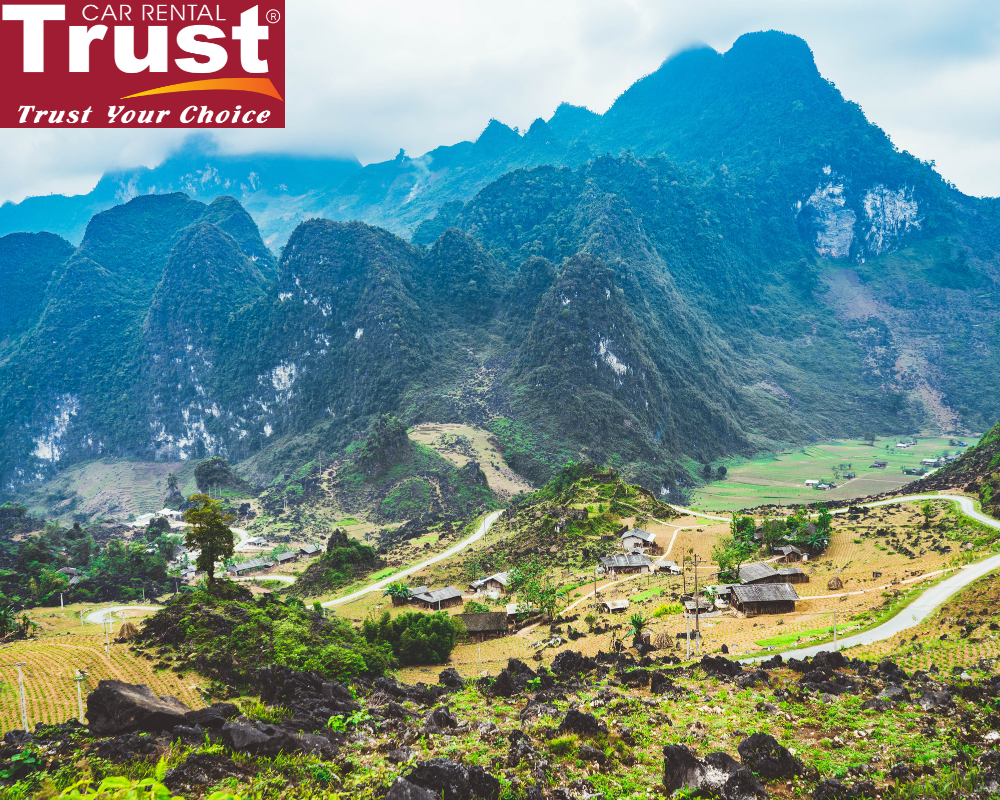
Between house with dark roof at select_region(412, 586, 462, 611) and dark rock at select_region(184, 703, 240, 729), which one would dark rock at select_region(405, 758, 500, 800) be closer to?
dark rock at select_region(184, 703, 240, 729)

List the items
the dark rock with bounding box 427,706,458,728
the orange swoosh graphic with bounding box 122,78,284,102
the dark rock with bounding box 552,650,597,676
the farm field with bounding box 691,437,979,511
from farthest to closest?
the farm field with bounding box 691,437,979,511 < the orange swoosh graphic with bounding box 122,78,284,102 < the dark rock with bounding box 552,650,597,676 < the dark rock with bounding box 427,706,458,728

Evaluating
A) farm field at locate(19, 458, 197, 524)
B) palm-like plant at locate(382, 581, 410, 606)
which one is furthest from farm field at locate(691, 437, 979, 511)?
farm field at locate(19, 458, 197, 524)

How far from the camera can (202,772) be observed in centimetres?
1228

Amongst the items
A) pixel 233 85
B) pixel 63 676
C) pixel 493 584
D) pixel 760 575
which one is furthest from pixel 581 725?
pixel 493 584

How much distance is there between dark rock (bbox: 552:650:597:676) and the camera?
2705cm

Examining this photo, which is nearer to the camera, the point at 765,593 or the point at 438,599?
the point at 765,593

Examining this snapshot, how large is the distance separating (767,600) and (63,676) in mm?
38526

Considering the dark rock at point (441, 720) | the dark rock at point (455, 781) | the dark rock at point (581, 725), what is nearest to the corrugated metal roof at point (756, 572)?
the dark rock at point (581, 725)

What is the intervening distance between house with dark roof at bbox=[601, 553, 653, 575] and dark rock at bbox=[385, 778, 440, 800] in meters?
46.2

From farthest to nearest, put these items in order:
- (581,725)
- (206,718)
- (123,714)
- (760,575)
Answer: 1. (760,575)
2. (581,725)
3. (206,718)
4. (123,714)

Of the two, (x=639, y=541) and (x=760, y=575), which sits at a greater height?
(x=760, y=575)

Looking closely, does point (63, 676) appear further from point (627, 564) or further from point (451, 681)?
point (627, 564)

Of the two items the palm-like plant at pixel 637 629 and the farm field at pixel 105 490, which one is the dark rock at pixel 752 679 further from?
the farm field at pixel 105 490

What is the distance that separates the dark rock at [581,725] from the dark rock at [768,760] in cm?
420
